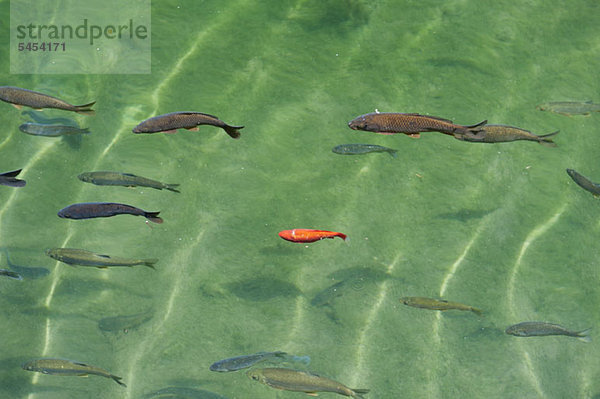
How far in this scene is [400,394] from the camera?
488 centimetres

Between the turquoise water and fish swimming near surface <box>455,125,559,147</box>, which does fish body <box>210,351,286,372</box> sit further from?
fish swimming near surface <box>455,125,559,147</box>

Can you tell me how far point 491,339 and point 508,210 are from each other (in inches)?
52.9

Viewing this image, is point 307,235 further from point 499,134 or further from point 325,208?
point 499,134

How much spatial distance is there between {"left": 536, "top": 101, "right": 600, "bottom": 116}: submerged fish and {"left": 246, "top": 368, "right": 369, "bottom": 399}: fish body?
134 inches

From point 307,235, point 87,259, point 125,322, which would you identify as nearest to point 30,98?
point 87,259

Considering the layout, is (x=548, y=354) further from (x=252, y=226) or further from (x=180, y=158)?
(x=180, y=158)

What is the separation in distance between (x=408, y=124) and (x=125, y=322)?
11.2 ft

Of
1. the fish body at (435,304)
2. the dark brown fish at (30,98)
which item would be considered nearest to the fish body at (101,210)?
the dark brown fish at (30,98)

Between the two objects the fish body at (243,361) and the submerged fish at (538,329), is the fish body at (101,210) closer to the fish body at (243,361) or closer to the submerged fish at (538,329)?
the fish body at (243,361)

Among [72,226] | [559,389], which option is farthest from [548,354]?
[72,226]

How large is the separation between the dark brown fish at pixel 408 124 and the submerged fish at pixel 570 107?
75.4 inches

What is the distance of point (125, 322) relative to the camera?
16.8 ft

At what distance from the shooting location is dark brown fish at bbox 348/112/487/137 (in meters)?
3.64

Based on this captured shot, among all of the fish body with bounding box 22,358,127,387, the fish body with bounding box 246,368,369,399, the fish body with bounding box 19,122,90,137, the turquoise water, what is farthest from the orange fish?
the fish body with bounding box 19,122,90,137
